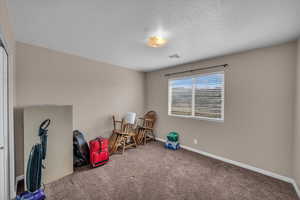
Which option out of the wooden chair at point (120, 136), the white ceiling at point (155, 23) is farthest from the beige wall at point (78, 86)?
the white ceiling at point (155, 23)

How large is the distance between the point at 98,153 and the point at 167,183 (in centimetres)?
148

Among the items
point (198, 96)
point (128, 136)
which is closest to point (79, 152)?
point (128, 136)

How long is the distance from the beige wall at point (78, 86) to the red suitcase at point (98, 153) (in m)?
0.65

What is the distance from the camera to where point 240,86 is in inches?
101

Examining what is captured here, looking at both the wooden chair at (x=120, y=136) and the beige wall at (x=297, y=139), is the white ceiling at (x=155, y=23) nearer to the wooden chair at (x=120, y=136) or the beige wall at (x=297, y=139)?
the beige wall at (x=297, y=139)

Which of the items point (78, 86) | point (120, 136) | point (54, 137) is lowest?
point (120, 136)

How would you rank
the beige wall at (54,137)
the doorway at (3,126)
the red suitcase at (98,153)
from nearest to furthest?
the doorway at (3,126), the beige wall at (54,137), the red suitcase at (98,153)

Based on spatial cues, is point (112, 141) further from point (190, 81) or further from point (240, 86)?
point (240, 86)

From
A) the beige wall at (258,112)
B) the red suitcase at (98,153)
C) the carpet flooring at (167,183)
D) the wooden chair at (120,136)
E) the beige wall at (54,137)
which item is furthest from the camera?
the wooden chair at (120,136)

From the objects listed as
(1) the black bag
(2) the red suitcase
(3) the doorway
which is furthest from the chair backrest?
(3) the doorway

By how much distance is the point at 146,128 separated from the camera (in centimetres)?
392

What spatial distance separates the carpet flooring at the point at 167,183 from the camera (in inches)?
69.4

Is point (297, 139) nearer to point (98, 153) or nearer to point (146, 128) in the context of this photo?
point (146, 128)

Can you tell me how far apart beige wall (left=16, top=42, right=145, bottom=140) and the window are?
1392mm
